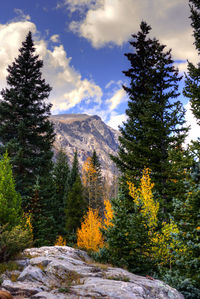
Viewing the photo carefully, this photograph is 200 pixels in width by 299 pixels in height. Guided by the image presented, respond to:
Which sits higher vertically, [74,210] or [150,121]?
[150,121]

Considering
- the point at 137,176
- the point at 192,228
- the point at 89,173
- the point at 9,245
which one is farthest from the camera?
the point at 89,173

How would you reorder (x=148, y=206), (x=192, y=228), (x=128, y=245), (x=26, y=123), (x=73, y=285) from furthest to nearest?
1. (x=26, y=123)
2. (x=148, y=206)
3. (x=128, y=245)
4. (x=192, y=228)
5. (x=73, y=285)

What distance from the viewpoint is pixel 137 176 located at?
1638 centimetres

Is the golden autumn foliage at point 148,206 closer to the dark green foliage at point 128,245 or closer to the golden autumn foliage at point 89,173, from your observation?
the dark green foliage at point 128,245

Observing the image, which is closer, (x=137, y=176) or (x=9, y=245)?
(x=9, y=245)

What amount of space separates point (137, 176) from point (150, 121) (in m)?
4.78

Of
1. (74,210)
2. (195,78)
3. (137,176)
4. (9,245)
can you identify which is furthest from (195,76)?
(74,210)

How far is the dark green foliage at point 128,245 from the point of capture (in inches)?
432

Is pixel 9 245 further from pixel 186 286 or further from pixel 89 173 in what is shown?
pixel 89 173

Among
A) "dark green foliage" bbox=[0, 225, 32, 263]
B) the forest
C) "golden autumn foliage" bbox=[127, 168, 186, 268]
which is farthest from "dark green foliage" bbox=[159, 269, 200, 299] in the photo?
"dark green foliage" bbox=[0, 225, 32, 263]

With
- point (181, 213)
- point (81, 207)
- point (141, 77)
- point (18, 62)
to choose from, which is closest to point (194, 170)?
point (181, 213)

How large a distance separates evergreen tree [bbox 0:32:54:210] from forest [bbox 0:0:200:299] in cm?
10

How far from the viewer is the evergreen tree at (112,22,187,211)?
1551cm

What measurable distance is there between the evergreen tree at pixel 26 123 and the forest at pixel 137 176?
10 centimetres
